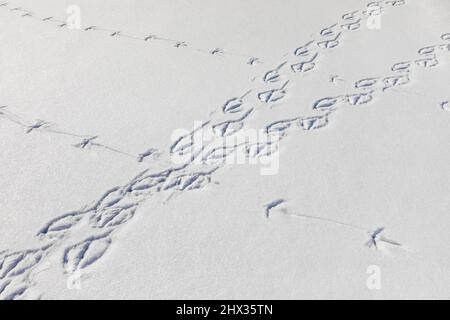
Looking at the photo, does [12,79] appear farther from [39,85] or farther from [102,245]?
[102,245]

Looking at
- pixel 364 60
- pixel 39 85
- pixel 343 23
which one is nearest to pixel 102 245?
pixel 39 85
